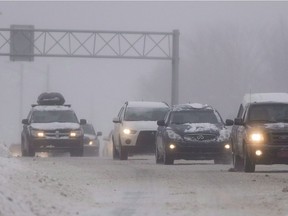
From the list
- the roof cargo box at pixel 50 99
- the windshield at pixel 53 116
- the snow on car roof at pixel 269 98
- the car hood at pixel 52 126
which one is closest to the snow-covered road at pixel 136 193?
the snow on car roof at pixel 269 98

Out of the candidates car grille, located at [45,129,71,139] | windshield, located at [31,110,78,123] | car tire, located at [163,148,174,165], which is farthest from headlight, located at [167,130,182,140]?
windshield, located at [31,110,78,123]

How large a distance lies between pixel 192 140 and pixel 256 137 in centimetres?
484

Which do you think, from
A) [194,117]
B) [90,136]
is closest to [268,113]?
[194,117]

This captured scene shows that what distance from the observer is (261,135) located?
2714 centimetres

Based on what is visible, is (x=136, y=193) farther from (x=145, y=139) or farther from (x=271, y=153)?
(x=145, y=139)

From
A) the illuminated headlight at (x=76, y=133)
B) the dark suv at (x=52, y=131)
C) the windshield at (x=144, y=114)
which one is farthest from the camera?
the illuminated headlight at (x=76, y=133)

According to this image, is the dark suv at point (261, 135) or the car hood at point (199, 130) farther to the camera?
the car hood at point (199, 130)

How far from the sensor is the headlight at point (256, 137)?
27.1 metres

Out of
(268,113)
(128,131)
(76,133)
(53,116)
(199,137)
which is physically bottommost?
(76,133)

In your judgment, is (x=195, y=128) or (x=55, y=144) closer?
(x=195, y=128)

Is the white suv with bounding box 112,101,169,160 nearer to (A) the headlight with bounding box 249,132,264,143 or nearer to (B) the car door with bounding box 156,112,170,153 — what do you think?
(B) the car door with bounding box 156,112,170,153

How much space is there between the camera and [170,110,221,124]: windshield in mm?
33219

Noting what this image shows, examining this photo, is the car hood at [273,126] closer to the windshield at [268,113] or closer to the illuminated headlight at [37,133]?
the windshield at [268,113]

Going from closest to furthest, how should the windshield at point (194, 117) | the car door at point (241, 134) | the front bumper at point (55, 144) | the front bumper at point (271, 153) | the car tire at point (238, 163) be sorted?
the front bumper at point (271, 153), the car door at point (241, 134), the car tire at point (238, 163), the windshield at point (194, 117), the front bumper at point (55, 144)
